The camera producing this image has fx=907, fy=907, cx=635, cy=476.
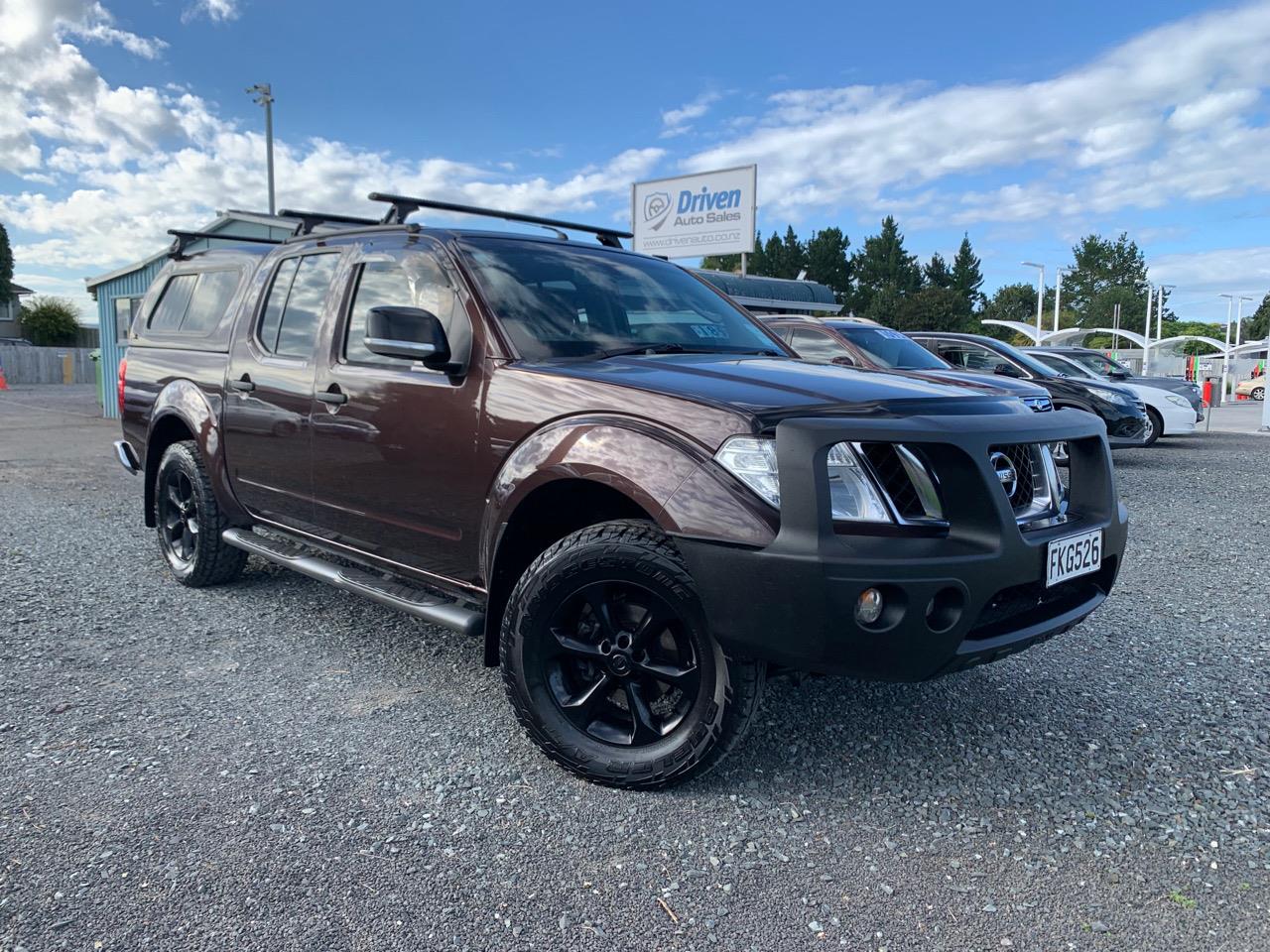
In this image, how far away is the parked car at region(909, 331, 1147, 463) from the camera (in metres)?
11.1

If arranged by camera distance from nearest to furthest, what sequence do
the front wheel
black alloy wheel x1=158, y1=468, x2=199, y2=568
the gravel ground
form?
the gravel ground
the front wheel
black alloy wheel x1=158, y1=468, x2=199, y2=568

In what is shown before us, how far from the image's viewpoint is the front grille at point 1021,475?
2746 millimetres

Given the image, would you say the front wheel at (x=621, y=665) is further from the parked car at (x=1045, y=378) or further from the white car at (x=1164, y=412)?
the white car at (x=1164, y=412)

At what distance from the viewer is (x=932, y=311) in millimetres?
74062


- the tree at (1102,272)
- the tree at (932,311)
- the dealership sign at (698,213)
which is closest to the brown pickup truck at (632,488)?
the dealership sign at (698,213)

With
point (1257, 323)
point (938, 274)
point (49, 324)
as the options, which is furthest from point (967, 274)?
point (49, 324)

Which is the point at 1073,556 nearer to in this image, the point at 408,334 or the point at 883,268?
the point at 408,334

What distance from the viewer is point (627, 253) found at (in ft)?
13.8

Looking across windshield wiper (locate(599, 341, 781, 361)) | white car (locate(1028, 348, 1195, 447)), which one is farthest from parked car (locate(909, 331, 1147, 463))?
windshield wiper (locate(599, 341, 781, 361))

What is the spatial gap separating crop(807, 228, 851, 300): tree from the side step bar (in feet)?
277

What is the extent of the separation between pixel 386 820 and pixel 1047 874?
182cm

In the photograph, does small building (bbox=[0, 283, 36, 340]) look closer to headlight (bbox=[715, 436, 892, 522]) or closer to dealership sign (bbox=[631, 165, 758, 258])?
dealership sign (bbox=[631, 165, 758, 258])

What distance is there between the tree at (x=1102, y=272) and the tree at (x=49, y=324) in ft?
336

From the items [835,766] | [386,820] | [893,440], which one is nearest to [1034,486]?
[893,440]
